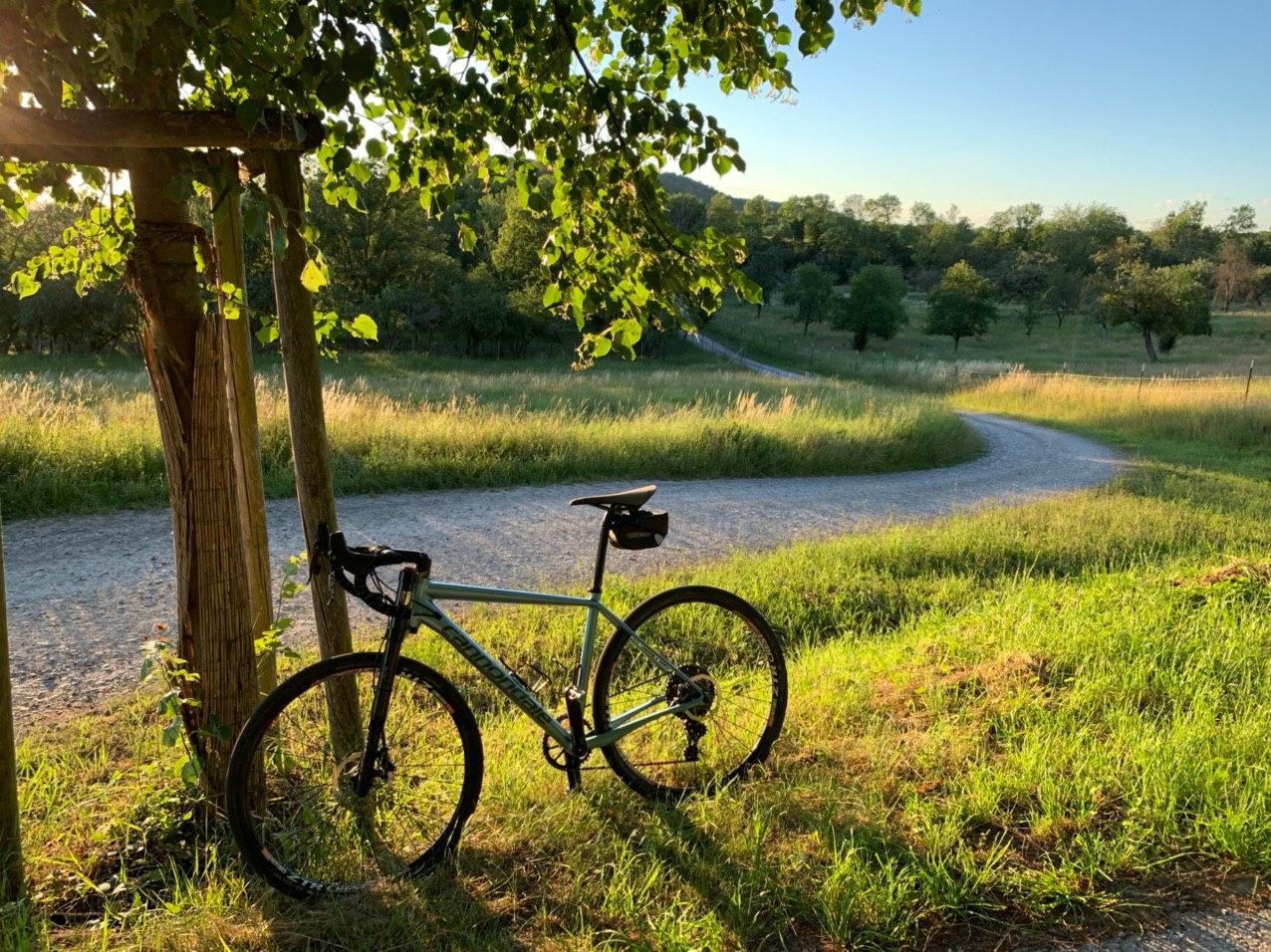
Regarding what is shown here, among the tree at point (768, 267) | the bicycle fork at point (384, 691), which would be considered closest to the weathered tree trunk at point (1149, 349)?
the tree at point (768, 267)

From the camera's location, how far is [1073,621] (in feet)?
16.4

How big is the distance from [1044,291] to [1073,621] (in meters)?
86.4

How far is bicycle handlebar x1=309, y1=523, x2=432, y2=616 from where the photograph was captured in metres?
2.57

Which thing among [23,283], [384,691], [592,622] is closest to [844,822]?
[592,622]

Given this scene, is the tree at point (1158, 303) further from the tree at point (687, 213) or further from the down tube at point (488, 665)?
the down tube at point (488, 665)

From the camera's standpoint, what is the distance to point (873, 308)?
66.1 metres

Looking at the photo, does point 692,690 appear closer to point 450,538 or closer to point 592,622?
point 592,622

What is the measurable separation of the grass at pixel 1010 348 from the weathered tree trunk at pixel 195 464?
40.9 metres

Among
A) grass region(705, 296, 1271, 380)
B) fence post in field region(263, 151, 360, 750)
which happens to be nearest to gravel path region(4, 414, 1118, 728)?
fence post in field region(263, 151, 360, 750)

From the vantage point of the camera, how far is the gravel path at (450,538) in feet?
16.3

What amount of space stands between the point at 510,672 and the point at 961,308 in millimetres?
71571

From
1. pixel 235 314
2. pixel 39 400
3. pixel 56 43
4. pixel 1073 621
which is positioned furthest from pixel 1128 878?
pixel 39 400

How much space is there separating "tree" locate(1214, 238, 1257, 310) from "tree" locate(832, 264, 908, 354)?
3806cm

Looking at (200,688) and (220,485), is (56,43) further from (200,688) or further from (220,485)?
(200,688)
